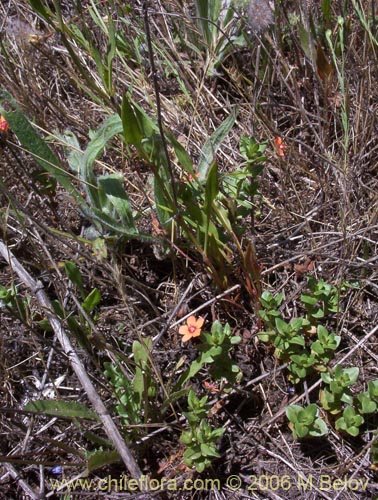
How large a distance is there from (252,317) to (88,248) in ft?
1.90

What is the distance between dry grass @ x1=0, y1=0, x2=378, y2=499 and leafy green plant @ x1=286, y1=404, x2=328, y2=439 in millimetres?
100

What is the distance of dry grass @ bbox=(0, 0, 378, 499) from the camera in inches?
61.1

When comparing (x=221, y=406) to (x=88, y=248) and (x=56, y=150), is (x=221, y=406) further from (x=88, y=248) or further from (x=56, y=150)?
(x=56, y=150)

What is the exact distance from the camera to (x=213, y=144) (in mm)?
1774

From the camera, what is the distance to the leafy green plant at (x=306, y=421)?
4.68 feet

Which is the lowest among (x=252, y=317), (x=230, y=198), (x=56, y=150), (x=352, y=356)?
(x=352, y=356)

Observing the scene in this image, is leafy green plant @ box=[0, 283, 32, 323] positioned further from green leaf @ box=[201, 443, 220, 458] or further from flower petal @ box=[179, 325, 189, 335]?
green leaf @ box=[201, 443, 220, 458]

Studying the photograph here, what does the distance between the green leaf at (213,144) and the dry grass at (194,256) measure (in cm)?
11

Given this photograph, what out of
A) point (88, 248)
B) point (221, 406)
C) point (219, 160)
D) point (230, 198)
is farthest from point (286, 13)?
point (221, 406)

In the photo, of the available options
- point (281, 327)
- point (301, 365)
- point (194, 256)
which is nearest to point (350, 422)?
point (301, 365)

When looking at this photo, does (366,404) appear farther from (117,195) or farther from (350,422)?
(117,195)

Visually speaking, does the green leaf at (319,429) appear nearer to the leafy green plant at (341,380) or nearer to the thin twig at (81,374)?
the leafy green plant at (341,380)

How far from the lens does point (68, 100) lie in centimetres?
230

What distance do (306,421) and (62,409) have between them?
2.07 ft
